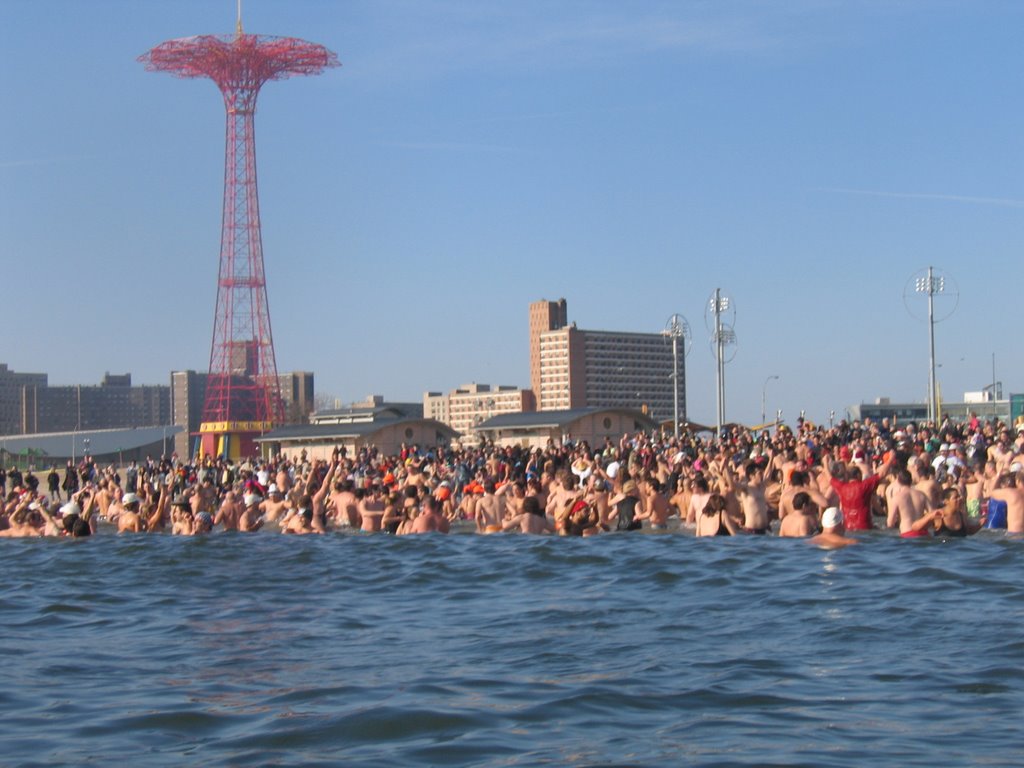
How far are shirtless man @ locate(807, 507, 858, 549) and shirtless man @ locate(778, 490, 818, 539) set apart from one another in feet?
2.77

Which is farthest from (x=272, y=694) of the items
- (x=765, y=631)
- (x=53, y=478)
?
(x=53, y=478)

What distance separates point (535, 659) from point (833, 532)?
623cm

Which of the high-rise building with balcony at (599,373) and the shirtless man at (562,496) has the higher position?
the high-rise building with balcony at (599,373)

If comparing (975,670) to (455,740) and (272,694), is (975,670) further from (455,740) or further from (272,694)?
(272,694)

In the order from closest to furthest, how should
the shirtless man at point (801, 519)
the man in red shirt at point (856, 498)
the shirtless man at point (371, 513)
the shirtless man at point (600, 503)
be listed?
1. the man in red shirt at point (856, 498)
2. the shirtless man at point (801, 519)
3. the shirtless man at point (600, 503)
4. the shirtless man at point (371, 513)

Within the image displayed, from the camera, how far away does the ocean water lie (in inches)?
257

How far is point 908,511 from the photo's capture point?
14664 mm

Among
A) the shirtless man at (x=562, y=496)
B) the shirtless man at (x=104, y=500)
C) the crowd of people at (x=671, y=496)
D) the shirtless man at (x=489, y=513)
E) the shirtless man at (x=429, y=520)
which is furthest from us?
the shirtless man at (x=104, y=500)

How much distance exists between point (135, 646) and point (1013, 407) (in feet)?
113

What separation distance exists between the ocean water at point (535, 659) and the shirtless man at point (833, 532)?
24 cm

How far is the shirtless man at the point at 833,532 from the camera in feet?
45.5

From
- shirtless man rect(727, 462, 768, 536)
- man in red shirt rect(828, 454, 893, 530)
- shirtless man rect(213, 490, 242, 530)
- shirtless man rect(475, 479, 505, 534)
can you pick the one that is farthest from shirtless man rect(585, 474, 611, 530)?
shirtless man rect(213, 490, 242, 530)

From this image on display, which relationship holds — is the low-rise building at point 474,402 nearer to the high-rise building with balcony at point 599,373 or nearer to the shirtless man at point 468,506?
the high-rise building with balcony at point 599,373

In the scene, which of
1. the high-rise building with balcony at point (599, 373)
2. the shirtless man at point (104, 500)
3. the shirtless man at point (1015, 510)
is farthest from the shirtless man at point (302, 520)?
the high-rise building with balcony at point (599, 373)
